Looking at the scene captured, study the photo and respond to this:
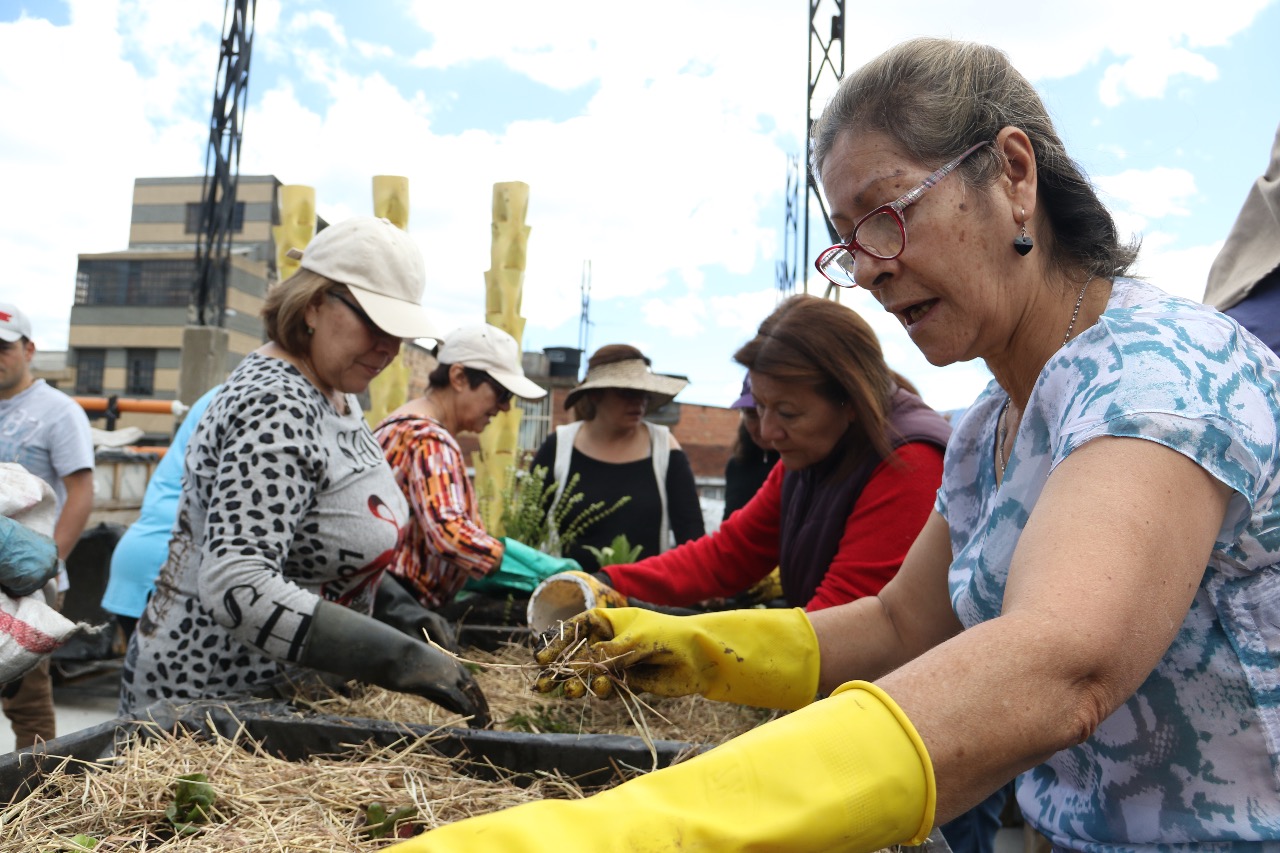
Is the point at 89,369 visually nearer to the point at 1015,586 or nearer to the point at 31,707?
the point at 31,707

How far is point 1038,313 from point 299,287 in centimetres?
155

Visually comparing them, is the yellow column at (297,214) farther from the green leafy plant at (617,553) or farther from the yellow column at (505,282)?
the green leafy plant at (617,553)

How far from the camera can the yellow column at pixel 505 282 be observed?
21.9 feet

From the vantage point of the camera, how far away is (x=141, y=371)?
40.8 m

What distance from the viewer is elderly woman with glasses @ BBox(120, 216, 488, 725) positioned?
168 centimetres

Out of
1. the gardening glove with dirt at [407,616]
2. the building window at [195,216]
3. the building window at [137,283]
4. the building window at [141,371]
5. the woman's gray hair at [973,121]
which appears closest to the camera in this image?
the woman's gray hair at [973,121]

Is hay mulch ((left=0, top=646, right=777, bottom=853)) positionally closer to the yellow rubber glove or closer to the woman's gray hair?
the yellow rubber glove

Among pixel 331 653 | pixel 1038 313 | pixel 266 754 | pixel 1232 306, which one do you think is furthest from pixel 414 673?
pixel 1232 306

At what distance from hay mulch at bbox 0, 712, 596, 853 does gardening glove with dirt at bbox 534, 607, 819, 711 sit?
219mm

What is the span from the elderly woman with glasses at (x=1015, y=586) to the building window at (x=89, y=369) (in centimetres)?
4688

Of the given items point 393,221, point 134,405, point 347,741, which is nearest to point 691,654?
point 347,741

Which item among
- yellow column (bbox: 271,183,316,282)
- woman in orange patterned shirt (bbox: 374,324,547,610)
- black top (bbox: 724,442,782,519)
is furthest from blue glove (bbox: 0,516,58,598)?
yellow column (bbox: 271,183,316,282)

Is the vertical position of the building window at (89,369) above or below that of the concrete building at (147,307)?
below

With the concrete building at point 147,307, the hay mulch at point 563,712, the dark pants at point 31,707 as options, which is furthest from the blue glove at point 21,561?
the concrete building at point 147,307
